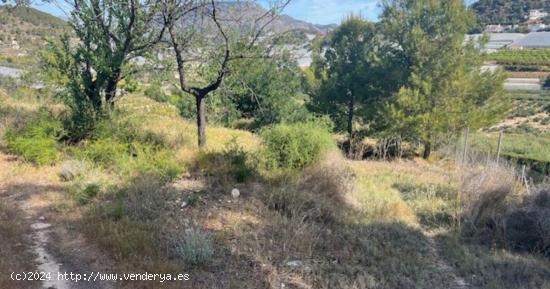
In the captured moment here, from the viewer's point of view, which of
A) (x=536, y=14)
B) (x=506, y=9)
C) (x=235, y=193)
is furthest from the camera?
(x=506, y=9)

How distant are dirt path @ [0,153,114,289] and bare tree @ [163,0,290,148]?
118 inches

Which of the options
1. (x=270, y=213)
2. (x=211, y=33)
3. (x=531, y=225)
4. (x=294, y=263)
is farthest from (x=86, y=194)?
(x=531, y=225)

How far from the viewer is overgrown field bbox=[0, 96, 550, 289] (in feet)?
14.5

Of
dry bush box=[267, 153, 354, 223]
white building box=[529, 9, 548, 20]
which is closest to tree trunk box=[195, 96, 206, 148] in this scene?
dry bush box=[267, 153, 354, 223]

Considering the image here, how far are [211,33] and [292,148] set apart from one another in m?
2.79

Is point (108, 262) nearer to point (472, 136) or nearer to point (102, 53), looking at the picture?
point (102, 53)

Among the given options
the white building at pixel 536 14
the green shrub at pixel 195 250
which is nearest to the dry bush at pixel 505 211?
the green shrub at pixel 195 250

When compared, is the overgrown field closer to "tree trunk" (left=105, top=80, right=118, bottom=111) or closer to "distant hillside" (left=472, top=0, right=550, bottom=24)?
"tree trunk" (left=105, top=80, right=118, bottom=111)

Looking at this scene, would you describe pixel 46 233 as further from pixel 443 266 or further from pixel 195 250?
pixel 443 266

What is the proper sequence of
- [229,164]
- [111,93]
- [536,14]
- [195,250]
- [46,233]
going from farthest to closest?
[536,14]
[111,93]
[229,164]
[46,233]
[195,250]

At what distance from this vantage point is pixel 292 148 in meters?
7.27

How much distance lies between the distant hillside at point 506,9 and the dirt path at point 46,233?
83412mm

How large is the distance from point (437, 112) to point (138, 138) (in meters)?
13.5

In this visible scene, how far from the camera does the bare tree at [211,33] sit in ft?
23.9
